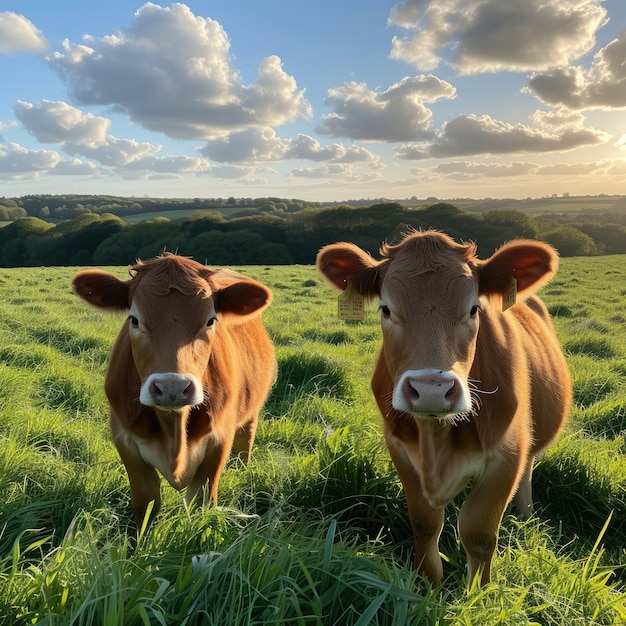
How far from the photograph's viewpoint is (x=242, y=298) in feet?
12.4

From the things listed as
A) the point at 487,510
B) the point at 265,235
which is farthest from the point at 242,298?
the point at 265,235

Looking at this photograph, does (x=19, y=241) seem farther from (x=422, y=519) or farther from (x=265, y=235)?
(x=422, y=519)

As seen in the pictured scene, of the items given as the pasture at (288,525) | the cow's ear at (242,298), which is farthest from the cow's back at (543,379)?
the cow's ear at (242,298)

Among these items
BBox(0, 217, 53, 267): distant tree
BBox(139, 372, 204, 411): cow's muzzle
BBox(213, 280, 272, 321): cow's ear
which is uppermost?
BBox(213, 280, 272, 321): cow's ear

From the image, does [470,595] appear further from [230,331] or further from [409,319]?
[230,331]

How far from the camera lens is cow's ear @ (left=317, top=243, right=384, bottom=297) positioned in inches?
133

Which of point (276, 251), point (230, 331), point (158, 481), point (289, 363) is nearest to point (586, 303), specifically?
point (289, 363)

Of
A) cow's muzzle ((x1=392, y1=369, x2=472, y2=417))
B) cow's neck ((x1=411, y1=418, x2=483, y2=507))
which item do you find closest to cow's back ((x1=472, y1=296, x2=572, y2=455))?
cow's neck ((x1=411, y1=418, x2=483, y2=507))

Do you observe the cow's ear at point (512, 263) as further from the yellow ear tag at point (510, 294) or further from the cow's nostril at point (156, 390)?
the cow's nostril at point (156, 390)

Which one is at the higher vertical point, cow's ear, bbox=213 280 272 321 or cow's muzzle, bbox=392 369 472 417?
cow's ear, bbox=213 280 272 321

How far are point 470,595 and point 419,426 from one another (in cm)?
87

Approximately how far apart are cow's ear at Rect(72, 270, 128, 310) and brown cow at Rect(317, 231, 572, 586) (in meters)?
1.41

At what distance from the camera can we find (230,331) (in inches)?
180

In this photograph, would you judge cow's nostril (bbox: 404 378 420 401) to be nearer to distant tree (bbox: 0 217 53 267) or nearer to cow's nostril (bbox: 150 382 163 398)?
cow's nostril (bbox: 150 382 163 398)
